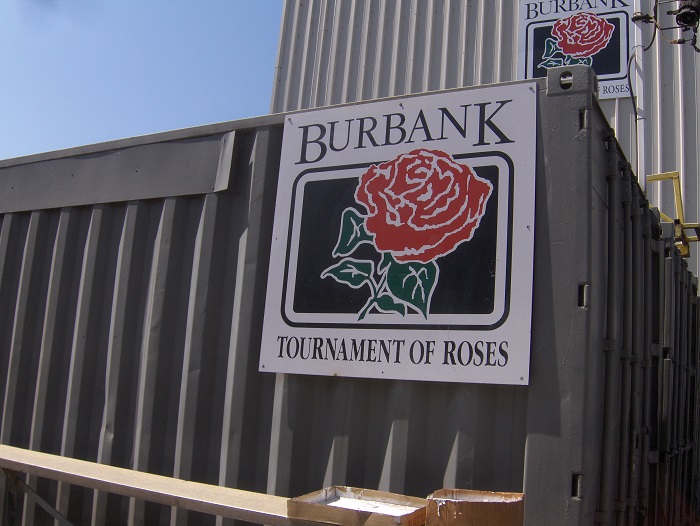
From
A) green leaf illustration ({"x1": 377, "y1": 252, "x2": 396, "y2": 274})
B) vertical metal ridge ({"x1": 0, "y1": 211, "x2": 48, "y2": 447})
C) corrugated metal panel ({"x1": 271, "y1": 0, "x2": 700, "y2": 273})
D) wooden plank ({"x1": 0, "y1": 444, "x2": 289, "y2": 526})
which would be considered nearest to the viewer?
wooden plank ({"x1": 0, "y1": 444, "x2": 289, "y2": 526})

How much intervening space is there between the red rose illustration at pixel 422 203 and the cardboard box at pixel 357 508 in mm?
1035

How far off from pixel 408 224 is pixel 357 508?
1.27m

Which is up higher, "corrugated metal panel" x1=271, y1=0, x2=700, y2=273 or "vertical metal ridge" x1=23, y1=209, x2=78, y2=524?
"corrugated metal panel" x1=271, y1=0, x2=700, y2=273

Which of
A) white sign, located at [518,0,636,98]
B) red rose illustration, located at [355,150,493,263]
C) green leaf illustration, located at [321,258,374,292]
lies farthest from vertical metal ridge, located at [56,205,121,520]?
white sign, located at [518,0,636,98]

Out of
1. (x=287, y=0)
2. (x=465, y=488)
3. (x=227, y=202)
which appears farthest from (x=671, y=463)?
(x=287, y=0)

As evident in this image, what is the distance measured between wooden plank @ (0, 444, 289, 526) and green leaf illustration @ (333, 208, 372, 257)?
1.16 metres

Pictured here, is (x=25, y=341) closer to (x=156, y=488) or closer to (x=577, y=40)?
(x=156, y=488)

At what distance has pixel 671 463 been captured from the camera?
4520 mm

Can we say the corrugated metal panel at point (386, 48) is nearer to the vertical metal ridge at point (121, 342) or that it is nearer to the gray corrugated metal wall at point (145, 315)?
the gray corrugated metal wall at point (145, 315)

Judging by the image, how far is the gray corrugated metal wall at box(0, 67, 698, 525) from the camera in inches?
114

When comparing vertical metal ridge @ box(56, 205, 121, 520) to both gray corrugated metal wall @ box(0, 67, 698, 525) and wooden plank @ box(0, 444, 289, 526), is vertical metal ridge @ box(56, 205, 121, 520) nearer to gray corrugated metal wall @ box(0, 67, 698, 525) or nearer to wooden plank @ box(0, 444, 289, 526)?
gray corrugated metal wall @ box(0, 67, 698, 525)

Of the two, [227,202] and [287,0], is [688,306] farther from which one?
[287,0]

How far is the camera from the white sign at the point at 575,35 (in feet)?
28.1

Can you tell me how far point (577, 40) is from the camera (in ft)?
28.8
